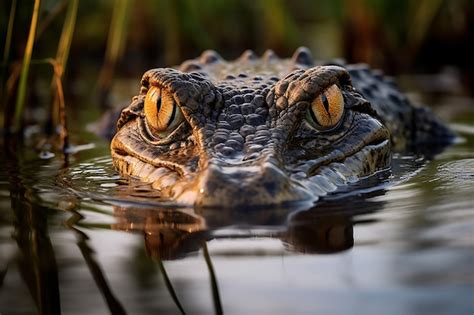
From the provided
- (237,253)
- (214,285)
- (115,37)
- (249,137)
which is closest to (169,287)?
(214,285)

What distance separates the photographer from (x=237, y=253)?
311cm

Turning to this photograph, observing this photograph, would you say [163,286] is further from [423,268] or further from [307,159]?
[307,159]

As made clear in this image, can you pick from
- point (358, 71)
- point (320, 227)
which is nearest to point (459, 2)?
point (358, 71)

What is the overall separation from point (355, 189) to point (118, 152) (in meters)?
1.59

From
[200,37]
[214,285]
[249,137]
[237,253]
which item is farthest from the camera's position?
[200,37]

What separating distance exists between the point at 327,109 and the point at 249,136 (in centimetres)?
67

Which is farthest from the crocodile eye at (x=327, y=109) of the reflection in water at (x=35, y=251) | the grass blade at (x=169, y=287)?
the grass blade at (x=169, y=287)

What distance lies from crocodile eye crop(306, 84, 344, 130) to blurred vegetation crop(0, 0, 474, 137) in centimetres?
214

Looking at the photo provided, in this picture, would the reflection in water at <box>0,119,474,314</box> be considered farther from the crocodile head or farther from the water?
the crocodile head

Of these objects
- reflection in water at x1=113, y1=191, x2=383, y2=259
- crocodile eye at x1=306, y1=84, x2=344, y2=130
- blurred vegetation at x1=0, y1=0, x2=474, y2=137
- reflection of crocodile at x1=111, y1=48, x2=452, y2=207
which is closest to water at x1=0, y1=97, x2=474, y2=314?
reflection in water at x1=113, y1=191, x2=383, y2=259

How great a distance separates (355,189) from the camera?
14.2 ft

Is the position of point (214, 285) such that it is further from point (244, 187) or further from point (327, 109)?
point (327, 109)

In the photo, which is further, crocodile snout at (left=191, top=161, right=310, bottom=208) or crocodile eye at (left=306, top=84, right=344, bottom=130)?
crocodile eye at (left=306, top=84, right=344, bottom=130)

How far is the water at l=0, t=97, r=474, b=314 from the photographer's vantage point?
2598mm
